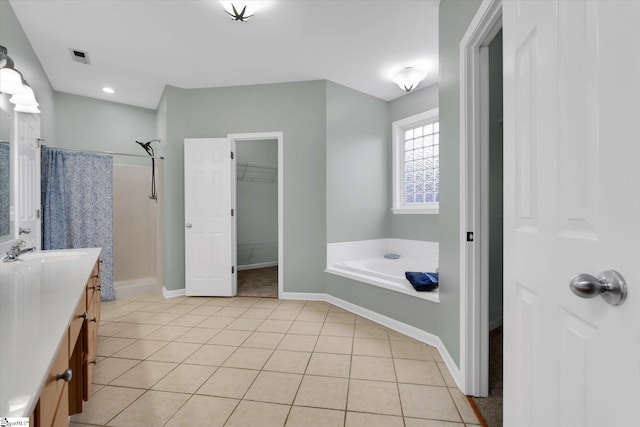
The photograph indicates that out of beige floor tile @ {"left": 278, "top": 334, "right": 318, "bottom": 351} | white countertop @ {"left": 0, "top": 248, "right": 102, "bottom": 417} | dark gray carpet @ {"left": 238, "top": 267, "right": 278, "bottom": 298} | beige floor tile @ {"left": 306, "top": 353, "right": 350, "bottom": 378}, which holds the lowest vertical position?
beige floor tile @ {"left": 278, "top": 334, "right": 318, "bottom": 351}

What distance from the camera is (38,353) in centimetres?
63

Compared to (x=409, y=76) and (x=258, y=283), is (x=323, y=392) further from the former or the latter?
(x=409, y=76)

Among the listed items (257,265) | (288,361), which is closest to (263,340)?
(288,361)

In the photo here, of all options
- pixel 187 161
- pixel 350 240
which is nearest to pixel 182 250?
pixel 187 161

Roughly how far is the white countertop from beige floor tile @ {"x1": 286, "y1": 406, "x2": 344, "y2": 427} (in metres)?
1.14

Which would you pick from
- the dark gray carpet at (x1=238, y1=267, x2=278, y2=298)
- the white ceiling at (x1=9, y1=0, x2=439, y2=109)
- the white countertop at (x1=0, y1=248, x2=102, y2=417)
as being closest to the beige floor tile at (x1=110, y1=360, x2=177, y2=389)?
the white countertop at (x1=0, y1=248, x2=102, y2=417)

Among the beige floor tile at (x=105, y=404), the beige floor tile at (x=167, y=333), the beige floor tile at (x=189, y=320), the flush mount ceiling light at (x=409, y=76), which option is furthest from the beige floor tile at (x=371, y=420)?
the flush mount ceiling light at (x=409, y=76)

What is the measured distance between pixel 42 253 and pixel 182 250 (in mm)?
1494

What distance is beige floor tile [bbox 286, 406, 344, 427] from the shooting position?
4.53 feet

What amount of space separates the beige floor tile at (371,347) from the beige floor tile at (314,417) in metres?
0.65

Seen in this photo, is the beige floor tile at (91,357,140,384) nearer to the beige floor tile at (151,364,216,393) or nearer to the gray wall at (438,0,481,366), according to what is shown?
the beige floor tile at (151,364,216,393)

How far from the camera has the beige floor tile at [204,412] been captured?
54.7 inches
